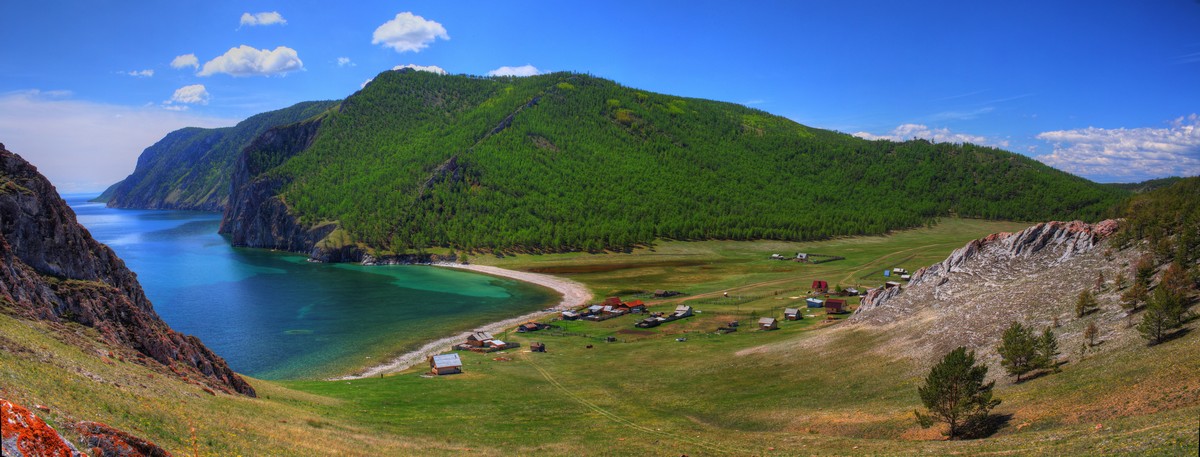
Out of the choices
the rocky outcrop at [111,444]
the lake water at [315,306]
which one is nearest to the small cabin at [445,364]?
the lake water at [315,306]

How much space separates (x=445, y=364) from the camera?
57469mm

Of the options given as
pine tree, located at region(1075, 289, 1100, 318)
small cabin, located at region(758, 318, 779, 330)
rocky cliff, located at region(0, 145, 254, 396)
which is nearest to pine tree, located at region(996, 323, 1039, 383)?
pine tree, located at region(1075, 289, 1100, 318)

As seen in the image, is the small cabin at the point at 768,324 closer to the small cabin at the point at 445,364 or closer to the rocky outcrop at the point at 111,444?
the small cabin at the point at 445,364

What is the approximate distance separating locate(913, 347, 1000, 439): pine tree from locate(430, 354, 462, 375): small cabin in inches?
1632

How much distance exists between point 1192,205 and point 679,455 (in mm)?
42804

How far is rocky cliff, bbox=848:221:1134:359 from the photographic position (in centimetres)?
4203

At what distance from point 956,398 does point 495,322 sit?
2711 inches

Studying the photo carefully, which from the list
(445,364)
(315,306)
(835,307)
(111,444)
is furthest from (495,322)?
(111,444)

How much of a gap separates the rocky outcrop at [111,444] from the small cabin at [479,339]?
56.6m

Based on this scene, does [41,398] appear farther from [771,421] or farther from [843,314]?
[843,314]

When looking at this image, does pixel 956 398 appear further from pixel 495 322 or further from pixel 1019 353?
pixel 495 322

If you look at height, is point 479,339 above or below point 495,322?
above

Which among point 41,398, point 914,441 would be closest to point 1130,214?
point 914,441

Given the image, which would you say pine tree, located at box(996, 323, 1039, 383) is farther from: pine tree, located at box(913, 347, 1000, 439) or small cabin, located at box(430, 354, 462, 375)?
small cabin, located at box(430, 354, 462, 375)
